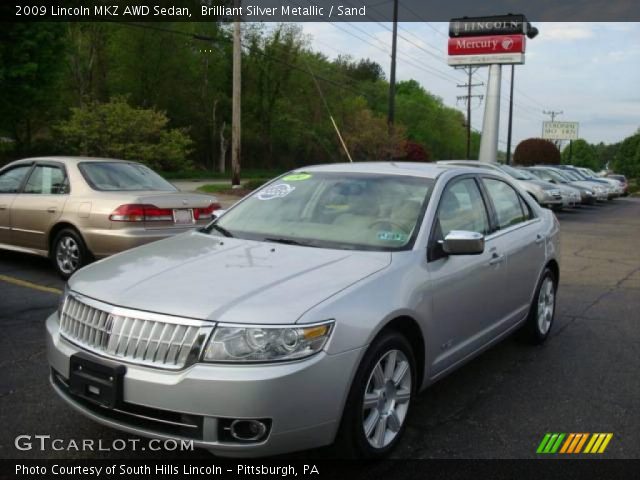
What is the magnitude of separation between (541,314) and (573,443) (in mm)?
1989

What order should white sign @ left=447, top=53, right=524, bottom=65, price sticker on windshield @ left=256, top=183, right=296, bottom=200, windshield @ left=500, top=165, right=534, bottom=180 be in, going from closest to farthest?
price sticker on windshield @ left=256, top=183, right=296, bottom=200 < windshield @ left=500, top=165, right=534, bottom=180 < white sign @ left=447, top=53, right=524, bottom=65

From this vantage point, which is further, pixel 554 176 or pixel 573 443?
pixel 554 176

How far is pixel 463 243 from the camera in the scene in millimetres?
3684

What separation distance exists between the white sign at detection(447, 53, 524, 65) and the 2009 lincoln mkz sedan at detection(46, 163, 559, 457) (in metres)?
44.7

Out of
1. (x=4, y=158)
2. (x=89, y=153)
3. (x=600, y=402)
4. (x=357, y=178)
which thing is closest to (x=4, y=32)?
(x=89, y=153)

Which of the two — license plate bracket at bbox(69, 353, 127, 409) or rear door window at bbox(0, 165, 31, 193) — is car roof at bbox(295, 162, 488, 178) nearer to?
license plate bracket at bbox(69, 353, 127, 409)

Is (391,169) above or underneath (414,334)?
above

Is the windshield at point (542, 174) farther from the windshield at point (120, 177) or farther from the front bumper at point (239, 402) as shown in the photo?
the front bumper at point (239, 402)

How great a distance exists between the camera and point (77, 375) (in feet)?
9.87

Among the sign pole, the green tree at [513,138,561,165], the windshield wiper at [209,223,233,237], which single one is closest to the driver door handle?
the windshield wiper at [209,223,233,237]

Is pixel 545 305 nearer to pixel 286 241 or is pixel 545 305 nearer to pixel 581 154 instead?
pixel 286 241

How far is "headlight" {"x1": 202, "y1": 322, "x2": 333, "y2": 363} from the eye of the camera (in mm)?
2758

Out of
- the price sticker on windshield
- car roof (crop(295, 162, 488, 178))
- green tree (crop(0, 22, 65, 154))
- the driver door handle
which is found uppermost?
green tree (crop(0, 22, 65, 154))

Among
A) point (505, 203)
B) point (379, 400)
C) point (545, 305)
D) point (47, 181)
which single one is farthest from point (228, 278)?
point (47, 181)
